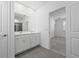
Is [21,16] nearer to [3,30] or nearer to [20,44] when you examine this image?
[20,44]

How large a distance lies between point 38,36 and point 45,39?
1.55 feet

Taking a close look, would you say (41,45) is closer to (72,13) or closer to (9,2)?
(72,13)

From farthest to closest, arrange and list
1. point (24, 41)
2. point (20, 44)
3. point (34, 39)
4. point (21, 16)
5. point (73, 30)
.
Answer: point (21, 16) < point (34, 39) < point (24, 41) < point (20, 44) < point (73, 30)

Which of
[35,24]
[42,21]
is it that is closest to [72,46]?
[42,21]

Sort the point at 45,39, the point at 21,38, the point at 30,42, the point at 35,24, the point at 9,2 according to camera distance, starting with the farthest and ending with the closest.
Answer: the point at 35,24, the point at 45,39, the point at 30,42, the point at 21,38, the point at 9,2

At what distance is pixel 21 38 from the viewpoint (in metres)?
2.27

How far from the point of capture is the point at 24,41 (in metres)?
2.41

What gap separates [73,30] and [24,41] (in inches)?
74.6

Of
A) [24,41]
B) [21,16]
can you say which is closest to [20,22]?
[21,16]

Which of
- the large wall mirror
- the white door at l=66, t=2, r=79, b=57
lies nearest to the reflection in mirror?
the large wall mirror

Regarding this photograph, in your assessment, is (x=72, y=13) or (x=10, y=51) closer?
(x=10, y=51)

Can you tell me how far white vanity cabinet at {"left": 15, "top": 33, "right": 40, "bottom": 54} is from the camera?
2101mm

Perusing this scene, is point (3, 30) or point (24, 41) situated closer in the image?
point (3, 30)

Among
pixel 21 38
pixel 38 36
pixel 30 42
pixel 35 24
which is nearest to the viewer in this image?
pixel 21 38
